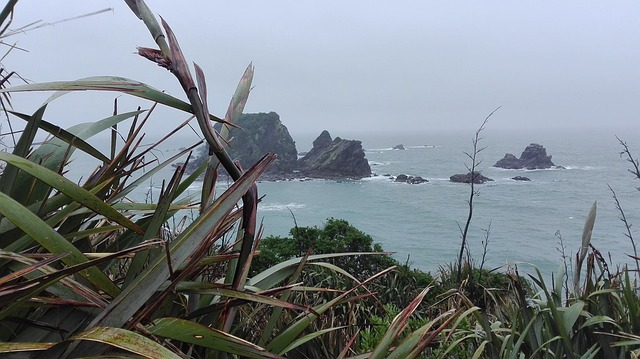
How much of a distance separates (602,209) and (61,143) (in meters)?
46.1

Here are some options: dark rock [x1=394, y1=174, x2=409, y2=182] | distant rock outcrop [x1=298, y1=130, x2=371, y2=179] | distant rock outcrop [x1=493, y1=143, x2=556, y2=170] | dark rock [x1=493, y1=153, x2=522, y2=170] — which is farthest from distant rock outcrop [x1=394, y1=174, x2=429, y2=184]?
distant rock outcrop [x1=493, y1=143, x2=556, y2=170]

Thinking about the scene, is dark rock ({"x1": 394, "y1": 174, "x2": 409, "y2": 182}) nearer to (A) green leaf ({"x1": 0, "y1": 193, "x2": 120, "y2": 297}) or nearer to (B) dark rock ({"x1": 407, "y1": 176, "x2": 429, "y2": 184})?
(B) dark rock ({"x1": 407, "y1": 176, "x2": 429, "y2": 184})

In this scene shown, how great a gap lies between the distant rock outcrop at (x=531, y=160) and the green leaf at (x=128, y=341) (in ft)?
226

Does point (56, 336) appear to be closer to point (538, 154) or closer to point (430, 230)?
point (430, 230)

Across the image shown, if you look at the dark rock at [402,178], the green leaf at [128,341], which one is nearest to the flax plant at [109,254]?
the green leaf at [128,341]

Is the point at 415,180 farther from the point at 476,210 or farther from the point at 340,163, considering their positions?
the point at 476,210

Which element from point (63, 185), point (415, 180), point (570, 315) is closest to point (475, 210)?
point (415, 180)

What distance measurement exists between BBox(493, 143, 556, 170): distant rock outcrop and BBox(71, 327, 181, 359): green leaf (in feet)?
226

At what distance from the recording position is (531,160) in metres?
65.6

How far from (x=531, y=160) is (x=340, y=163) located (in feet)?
84.1

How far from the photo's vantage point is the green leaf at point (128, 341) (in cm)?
73

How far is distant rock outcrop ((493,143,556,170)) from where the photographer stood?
211 ft

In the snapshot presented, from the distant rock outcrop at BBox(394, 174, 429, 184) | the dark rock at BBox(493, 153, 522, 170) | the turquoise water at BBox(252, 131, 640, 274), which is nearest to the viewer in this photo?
the turquoise water at BBox(252, 131, 640, 274)

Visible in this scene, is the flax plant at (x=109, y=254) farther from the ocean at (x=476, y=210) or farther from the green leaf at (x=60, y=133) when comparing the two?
the ocean at (x=476, y=210)
